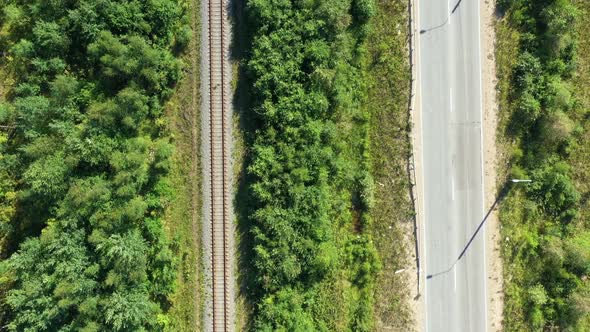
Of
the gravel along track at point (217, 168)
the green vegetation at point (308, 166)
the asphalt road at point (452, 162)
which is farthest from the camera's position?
the asphalt road at point (452, 162)

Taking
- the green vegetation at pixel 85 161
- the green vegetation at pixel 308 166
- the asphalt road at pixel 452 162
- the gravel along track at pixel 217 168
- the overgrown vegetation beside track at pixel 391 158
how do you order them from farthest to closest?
1. the asphalt road at pixel 452 162
2. the overgrown vegetation beside track at pixel 391 158
3. the gravel along track at pixel 217 168
4. the green vegetation at pixel 308 166
5. the green vegetation at pixel 85 161

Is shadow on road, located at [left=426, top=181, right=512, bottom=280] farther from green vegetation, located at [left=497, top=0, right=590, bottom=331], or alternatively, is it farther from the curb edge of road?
the curb edge of road

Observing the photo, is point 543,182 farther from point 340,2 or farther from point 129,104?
point 129,104

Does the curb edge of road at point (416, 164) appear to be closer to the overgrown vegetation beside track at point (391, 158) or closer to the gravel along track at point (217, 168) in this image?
the overgrown vegetation beside track at point (391, 158)

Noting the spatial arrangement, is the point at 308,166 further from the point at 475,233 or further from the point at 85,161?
the point at 85,161

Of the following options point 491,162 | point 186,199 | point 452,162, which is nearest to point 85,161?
point 186,199

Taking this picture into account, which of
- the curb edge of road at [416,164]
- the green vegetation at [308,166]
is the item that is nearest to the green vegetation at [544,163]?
the curb edge of road at [416,164]

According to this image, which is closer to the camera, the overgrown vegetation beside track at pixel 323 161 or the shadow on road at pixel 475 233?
the overgrown vegetation beside track at pixel 323 161
